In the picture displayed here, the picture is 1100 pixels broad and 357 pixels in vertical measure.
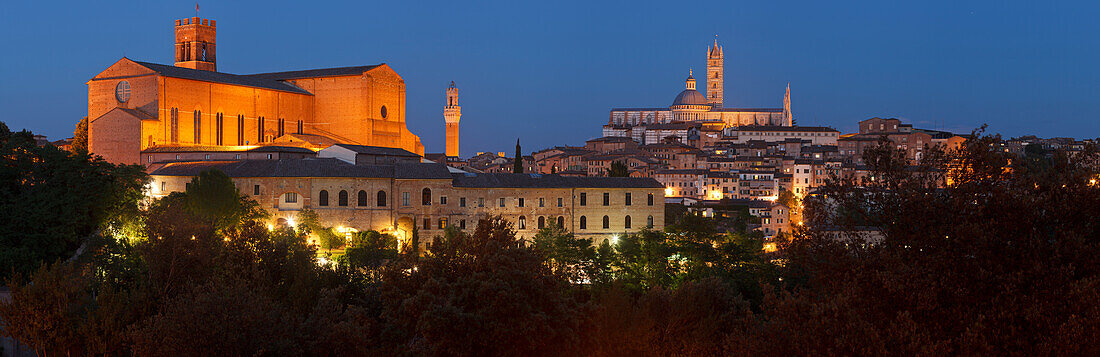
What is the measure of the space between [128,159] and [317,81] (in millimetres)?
11408

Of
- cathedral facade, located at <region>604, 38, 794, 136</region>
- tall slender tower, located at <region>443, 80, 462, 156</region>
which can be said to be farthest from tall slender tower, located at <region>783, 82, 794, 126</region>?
tall slender tower, located at <region>443, 80, 462, 156</region>

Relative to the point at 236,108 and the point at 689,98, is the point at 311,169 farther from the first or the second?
the point at 689,98

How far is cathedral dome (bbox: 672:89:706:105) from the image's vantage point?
105188 millimetres

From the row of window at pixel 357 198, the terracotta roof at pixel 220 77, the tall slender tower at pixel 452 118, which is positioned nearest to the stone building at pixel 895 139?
the tall slender tower at pixel 452 118

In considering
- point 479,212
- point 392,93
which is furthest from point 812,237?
point 392,93

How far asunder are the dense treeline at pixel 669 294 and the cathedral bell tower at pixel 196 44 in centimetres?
3166

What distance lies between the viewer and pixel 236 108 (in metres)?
42.7

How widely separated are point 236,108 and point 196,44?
12121mm

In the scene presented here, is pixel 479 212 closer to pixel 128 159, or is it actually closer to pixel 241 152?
pixel 241 152

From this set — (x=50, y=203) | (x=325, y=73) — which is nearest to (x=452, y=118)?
(x=325, y=73)

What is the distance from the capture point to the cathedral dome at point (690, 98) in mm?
105188

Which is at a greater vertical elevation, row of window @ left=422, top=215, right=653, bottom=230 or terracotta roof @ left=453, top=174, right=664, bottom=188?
terracotta roof @ left=453, top=174, right=664, bottom=188

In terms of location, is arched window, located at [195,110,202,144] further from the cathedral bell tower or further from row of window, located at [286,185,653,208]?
the cathedral bell tower

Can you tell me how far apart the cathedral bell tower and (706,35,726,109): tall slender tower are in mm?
76188
